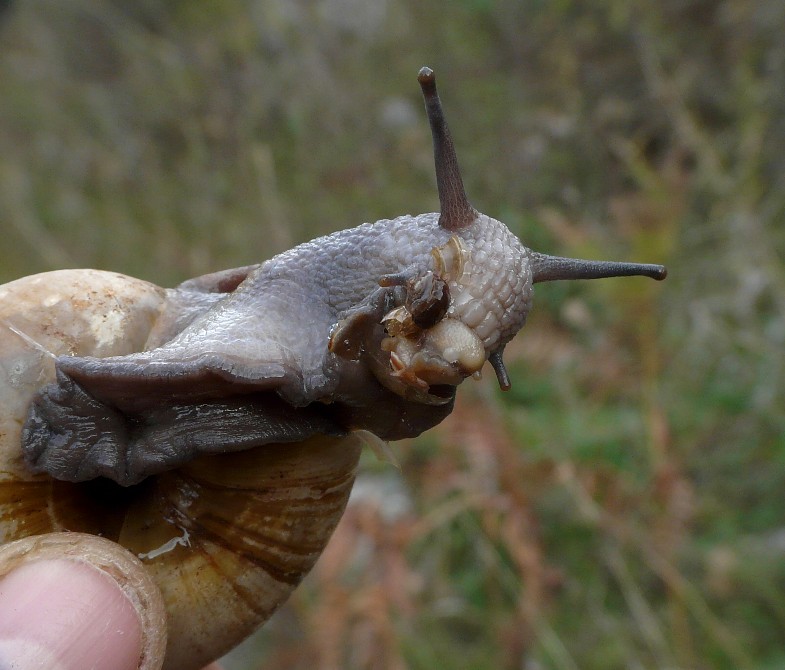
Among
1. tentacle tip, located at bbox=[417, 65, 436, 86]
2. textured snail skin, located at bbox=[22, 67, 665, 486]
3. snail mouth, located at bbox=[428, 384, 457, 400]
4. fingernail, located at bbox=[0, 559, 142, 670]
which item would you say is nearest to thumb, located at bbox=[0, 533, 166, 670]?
fingernail, located at bbox=[0, 559, 142, 670]

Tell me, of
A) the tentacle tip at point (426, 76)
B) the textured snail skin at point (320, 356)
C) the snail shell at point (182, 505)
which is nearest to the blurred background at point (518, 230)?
the snail shell at point (182, 505)

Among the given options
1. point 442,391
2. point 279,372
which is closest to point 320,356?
point 279,372

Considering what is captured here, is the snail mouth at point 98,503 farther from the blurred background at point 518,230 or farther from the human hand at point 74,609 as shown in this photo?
the blurred background at point 518,230

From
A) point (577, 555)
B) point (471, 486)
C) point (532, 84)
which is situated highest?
point (532, 84)

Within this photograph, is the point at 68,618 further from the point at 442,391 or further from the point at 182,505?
the point at 442,391

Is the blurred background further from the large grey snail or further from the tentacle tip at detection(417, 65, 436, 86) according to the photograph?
the tentacle tip at detection(417, 65, 436, 86)

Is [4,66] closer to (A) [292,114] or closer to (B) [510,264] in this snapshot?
(A) [292,114]

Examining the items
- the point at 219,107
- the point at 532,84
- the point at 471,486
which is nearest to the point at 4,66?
the point at 219,107
